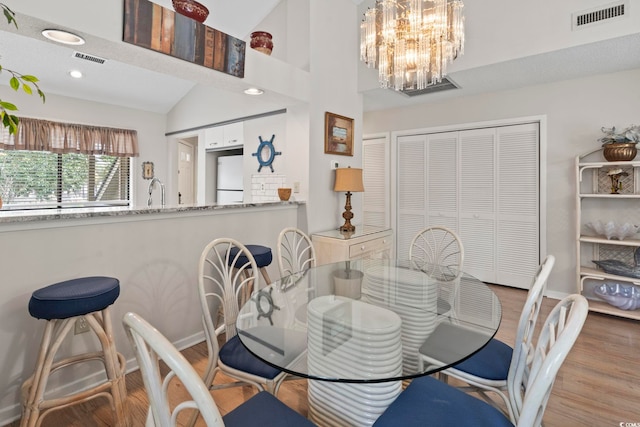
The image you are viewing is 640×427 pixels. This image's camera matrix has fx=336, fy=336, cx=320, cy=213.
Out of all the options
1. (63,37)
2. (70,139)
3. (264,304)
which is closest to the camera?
(264,304)

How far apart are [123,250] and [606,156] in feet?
13.8

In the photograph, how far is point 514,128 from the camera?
3881mm

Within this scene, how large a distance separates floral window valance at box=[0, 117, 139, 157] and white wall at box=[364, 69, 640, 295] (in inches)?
196

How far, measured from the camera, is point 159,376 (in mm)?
784

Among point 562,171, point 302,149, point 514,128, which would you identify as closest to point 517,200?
point 562,171

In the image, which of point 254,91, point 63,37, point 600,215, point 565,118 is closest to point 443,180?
point 565,118

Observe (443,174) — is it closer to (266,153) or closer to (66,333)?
(266,153)

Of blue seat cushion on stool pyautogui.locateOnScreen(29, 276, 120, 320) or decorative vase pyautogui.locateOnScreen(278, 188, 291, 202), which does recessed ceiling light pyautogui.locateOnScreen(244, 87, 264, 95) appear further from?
blue seat cushion on stool pyautogui.locateOnScreen(29, 276, 120, 320)

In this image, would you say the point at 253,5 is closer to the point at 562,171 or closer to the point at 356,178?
the point at 356,178

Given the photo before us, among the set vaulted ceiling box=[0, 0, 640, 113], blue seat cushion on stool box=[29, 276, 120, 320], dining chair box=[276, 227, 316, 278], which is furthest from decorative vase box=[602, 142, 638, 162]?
blue seat cushion on stool box=[29, 276, 120, 320]

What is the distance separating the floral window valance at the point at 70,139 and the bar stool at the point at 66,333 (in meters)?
3.65

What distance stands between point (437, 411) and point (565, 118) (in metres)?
3.68

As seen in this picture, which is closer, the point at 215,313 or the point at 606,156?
the point at 215,313

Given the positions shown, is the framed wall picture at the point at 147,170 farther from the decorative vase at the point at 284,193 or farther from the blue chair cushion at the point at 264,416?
the blue chair cushion at the point at 264,416
